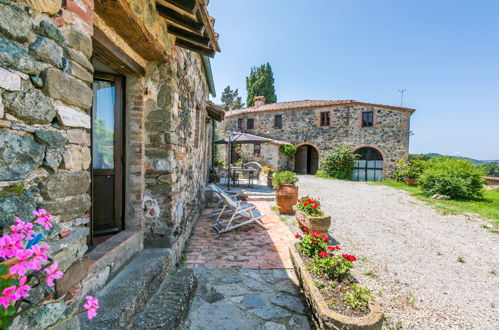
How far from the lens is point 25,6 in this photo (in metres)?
1.00

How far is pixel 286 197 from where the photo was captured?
20.1 ft

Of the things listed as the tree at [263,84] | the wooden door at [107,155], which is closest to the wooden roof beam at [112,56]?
the wooden door at [107,155]

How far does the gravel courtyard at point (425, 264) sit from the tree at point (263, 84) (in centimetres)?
1964

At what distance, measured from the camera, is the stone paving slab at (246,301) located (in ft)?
7.48

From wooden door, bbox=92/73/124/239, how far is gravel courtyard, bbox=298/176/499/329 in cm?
331

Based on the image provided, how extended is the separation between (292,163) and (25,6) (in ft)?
57.8

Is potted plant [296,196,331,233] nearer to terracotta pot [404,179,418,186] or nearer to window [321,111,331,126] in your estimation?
terracotta pot [404,179,418,186]

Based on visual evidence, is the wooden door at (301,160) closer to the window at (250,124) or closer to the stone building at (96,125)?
the window at (250,124)

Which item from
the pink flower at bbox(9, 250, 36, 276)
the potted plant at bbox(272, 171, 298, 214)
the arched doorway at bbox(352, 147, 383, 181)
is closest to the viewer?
the pink flower at bbox(9, 250, 36, 276)

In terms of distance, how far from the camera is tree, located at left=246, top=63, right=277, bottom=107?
24516mm

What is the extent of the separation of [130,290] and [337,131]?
16526 millimetres

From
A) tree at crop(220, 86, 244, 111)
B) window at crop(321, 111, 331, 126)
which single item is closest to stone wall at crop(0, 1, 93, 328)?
window at crop(321, 111, 331, 126)

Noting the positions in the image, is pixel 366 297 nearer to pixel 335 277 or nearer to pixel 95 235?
pixel 335 277

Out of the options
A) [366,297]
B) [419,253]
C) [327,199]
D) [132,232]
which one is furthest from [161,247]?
[327,199]
